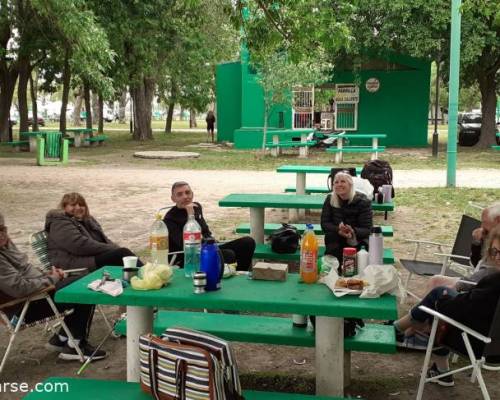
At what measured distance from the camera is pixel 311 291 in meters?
3.21

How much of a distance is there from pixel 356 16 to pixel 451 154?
10.8m

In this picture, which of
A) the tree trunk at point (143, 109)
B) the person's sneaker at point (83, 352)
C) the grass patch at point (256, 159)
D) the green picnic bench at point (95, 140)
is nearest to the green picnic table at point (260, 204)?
the person's sneaker at point (83, 352)

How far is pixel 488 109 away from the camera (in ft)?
75.3

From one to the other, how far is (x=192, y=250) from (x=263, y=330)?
64 centimetres

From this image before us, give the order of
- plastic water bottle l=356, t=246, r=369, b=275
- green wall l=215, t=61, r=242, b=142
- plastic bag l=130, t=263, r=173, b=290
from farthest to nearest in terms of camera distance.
→ 1. green wall l=215, t=61, r=242, b=142
2. plastic water bottle l=356, t=246, r=369, b=275
3. plastic bag l=130, t=263, r=173, b=290

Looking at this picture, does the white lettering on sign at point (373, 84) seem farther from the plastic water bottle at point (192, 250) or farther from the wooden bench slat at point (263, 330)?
the plastic water bottle at point (192, 250)

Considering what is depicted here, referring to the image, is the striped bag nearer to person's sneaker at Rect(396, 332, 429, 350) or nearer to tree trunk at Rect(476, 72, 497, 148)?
person's sneaker at Rect(396, 332, 429, 350)

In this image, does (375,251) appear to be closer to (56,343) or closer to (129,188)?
(56,343)


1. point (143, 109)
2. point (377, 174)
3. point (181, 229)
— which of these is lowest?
point (181, 229)

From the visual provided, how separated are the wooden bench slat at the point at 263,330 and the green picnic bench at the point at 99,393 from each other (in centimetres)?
80

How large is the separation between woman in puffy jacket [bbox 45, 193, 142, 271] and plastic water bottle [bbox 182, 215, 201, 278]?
3.04 ft

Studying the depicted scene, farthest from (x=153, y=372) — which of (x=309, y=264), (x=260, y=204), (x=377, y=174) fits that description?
(x=377, y=174)

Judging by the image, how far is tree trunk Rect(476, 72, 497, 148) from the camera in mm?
22797

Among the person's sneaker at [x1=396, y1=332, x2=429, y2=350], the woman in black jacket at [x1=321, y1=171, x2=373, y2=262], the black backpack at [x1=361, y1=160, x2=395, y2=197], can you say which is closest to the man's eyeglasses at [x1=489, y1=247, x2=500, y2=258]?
the person's sneaker at [x1=396, y1=332, x2=429, y2=350]
